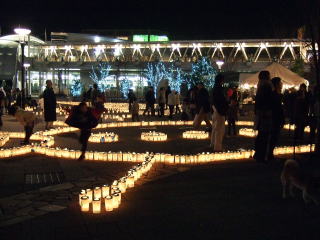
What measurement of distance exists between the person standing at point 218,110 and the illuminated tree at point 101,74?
149ft

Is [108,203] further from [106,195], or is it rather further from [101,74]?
[101,74]

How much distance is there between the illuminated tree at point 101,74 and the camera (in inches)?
2243

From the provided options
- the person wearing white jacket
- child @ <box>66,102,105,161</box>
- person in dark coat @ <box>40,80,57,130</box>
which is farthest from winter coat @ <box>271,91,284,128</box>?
the person wearing white jacket

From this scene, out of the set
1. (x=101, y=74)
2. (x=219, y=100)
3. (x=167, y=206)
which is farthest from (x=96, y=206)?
(x=101, y=74)

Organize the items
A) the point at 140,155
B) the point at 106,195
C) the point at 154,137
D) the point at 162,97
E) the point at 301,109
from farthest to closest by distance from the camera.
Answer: the point at 162,97 → the point at 154,137 → the point at 301,109 → the point at 140,155 → the point at 106,195

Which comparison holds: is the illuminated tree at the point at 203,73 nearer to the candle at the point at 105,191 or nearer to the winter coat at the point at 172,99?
the winter coat at the point at 172,99

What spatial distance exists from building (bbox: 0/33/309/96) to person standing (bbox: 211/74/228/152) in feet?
139

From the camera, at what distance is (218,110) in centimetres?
1122

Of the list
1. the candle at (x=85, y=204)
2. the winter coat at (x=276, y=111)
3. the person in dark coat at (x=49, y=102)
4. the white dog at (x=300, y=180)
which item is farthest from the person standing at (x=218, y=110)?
the person in dark coat at (x=49, y=102)

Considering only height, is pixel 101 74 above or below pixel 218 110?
above

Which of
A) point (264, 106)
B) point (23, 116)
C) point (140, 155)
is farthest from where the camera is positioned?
point (23, 116)

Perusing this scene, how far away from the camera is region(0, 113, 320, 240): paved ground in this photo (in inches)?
215

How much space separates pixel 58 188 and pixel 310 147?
6.60 m

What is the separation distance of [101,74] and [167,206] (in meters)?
51.8
